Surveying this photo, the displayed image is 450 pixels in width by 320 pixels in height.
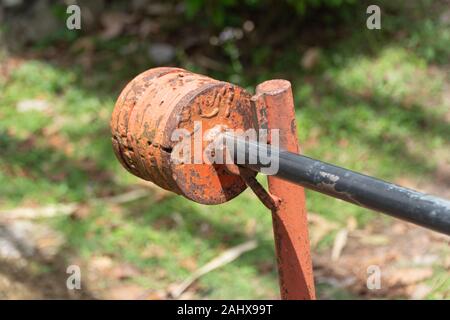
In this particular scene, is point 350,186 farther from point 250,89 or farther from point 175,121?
point 250,89

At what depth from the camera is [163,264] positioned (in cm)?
425

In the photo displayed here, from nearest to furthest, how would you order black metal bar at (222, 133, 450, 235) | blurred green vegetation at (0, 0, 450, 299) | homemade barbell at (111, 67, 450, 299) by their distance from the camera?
1. black metal bar at (222, 133, 450, 235)
2. homemade barbell at (111, 67, 450, 299)
3. blurred green vegetation at (0, 0, 450, 299)

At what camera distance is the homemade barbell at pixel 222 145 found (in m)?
2.26

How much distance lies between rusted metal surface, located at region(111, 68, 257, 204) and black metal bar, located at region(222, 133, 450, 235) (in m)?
0.11

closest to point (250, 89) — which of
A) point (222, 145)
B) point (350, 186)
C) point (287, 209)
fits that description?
point (287, 209)

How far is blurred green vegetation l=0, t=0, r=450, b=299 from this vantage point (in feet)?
14.4

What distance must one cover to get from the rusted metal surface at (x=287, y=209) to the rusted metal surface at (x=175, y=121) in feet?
0.34

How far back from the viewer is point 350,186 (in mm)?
1986

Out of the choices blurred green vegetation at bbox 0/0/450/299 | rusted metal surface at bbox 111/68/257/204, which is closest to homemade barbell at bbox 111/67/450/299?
rusted metal surface at bbox 111/68/257/204

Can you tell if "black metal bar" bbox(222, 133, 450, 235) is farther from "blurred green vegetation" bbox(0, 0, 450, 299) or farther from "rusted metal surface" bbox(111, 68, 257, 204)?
"blurred green vegetation" bbox(0, 0, 450, 299)

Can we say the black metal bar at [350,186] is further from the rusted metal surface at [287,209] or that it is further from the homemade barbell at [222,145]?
the rusted metal surface at [287,209]

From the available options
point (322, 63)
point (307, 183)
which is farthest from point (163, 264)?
point (307, 183)

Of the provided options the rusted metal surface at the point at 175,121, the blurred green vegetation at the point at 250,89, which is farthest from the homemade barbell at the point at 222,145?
the blurred green vegetation at the point at 250,89

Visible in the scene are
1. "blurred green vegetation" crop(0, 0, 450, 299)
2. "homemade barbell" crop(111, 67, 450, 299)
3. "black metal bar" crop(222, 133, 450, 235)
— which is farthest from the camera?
"blurred green vegetation" crop(0, 0, 450, 299)
